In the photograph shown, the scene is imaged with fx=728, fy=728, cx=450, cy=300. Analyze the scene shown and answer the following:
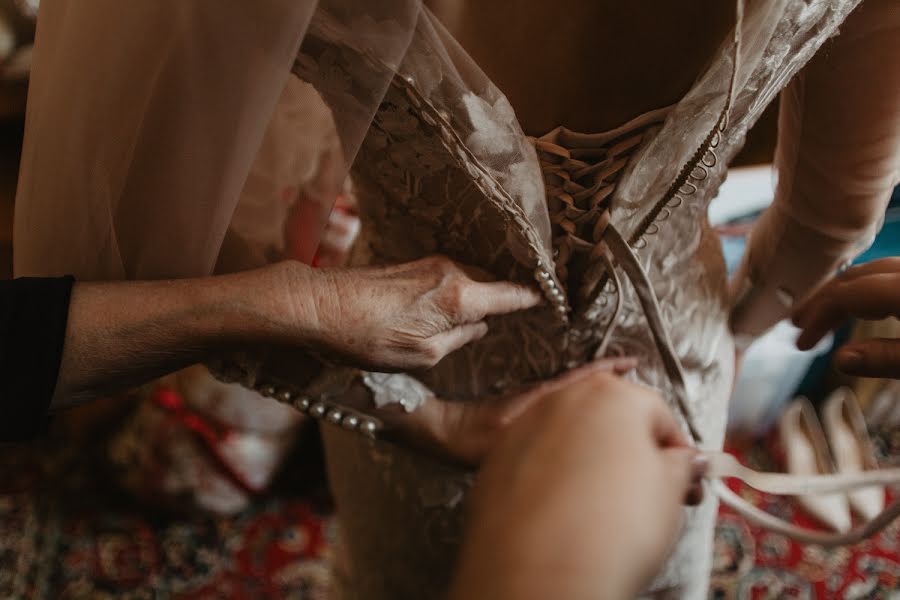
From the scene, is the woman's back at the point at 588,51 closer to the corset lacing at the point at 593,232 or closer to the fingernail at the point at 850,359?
the corset lacing at the point at 593,232

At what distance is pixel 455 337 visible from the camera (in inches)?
19.6

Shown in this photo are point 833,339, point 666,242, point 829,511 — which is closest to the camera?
point 666,242

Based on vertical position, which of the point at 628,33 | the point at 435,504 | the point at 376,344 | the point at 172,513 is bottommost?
the point at 172,513

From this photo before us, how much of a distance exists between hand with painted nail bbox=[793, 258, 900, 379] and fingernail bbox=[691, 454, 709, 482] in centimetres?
19

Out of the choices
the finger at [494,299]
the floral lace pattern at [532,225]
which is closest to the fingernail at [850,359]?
the floral lace pattern at [532,225]

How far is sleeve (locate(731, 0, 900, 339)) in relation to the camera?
1.51 ft

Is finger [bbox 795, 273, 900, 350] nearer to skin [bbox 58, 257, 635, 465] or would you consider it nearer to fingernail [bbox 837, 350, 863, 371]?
fingernail [bbox 837, 350, 863, 371]

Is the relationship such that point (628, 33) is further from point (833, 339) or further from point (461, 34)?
point (833, 339)

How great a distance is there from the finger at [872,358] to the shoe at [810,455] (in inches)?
35.0

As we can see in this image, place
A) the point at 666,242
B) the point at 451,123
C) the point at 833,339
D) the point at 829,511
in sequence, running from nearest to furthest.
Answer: the point at 451,123, the point at 666,242, the point at 829,511, the point at 833,339

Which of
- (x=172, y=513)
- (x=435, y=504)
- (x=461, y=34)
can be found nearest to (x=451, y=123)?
(x=461, y=34)

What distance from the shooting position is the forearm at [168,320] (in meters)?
0.43

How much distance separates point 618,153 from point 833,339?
114cm

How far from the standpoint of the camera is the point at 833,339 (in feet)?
4.57
